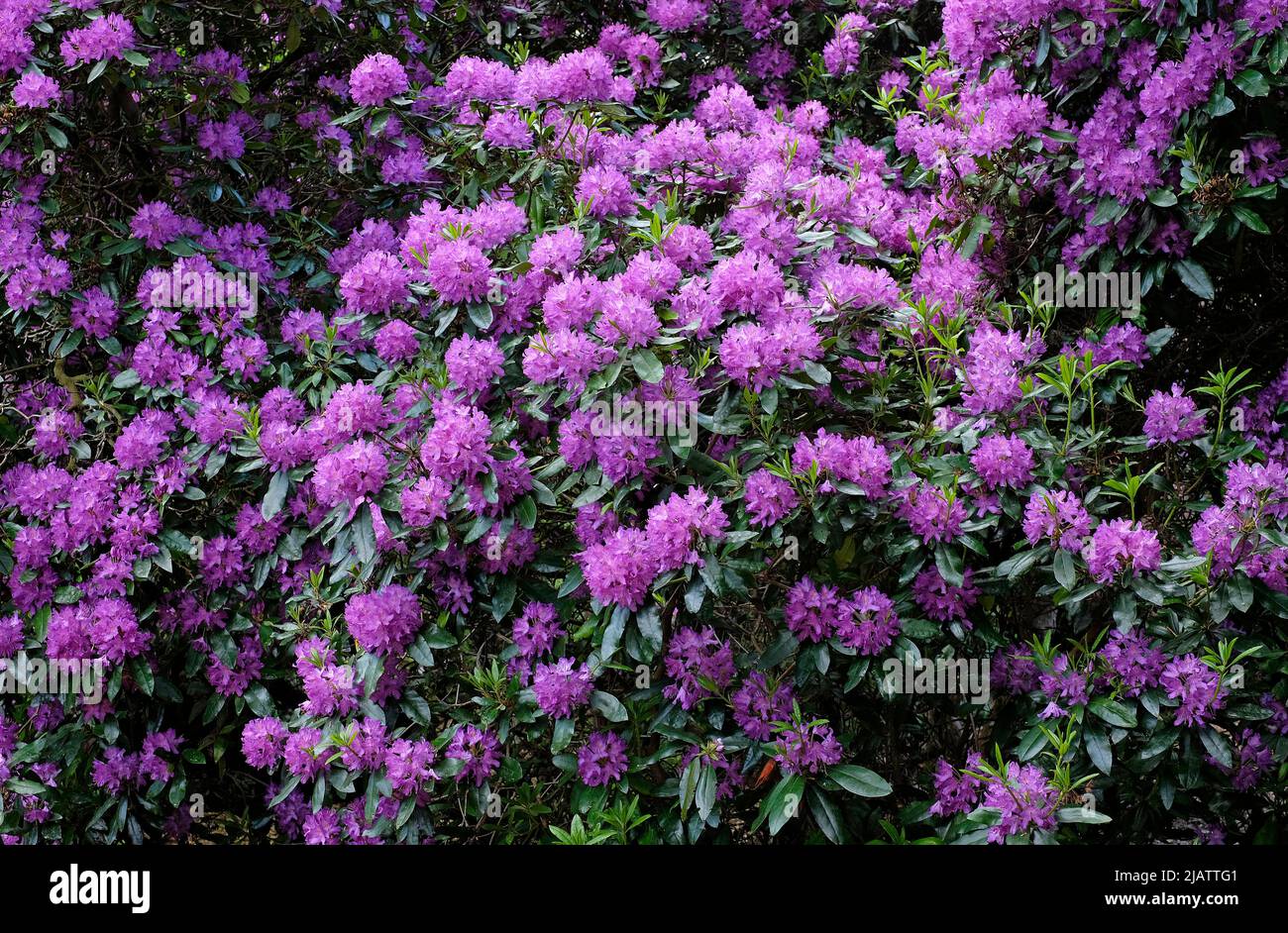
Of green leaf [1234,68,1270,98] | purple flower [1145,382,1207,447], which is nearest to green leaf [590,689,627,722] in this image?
purple flower [1145,382,1207,447]

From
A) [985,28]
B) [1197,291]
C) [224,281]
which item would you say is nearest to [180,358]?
[224,281]

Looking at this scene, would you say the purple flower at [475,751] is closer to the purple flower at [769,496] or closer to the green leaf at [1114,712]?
the purple flower at [769,496]

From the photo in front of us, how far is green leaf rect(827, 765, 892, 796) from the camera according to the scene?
2.80 meters

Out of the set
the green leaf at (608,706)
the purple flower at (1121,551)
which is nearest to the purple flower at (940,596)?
the purple flower at (1121,551)

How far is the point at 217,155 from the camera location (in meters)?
4.21

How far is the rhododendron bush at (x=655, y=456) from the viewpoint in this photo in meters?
Result: 2.88

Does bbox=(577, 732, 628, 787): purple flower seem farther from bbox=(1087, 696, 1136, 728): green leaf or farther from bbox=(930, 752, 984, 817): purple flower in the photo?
bbox=(1087, 696, 1136, 728): green leaf

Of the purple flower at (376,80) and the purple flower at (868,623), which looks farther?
the purple flower at (376,80)

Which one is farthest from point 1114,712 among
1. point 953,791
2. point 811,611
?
point 811,611

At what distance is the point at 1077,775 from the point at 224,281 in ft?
9.20

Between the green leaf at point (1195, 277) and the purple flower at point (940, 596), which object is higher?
the green leaf at point (1195, 277)

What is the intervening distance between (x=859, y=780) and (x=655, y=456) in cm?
85

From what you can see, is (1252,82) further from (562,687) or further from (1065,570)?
(562,687)

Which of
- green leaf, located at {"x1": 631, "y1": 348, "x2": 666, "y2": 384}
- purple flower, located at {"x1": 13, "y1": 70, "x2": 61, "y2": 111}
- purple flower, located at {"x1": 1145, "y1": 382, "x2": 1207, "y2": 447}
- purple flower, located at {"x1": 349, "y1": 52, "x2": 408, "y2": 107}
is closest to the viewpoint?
green leaf, located at {"x1": 631, "y1": 348, "x2": 666, "y2": 384}
